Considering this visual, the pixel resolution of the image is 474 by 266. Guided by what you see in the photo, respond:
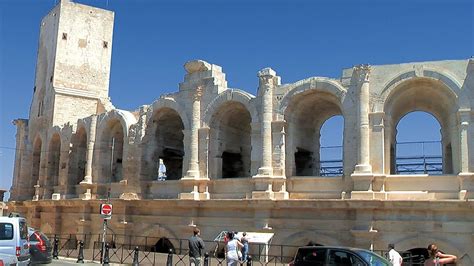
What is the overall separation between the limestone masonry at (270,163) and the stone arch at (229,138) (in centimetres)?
5

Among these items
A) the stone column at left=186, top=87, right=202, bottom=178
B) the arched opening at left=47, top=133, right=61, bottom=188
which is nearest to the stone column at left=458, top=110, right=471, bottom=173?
the stone column at left=186, top=87, right=202, bottom=178

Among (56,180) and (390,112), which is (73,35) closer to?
(56,180)

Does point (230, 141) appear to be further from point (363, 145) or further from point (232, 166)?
point (363, 145)

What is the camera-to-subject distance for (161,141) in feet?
89.4

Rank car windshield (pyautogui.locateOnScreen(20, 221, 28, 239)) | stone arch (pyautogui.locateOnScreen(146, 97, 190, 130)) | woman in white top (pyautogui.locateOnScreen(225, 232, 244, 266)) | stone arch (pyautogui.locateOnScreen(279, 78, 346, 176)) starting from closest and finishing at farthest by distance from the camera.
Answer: car windshield (pyautogui.locateOnScreen(20, 221, 28, 239)) < woman in white top (pyautogui.locateOnScreen(225, 232, 244, 266)) < stone arch (pyautogui.locateOnScreen(279, 78, 346, 176)) < stone arch (pyautogui.locateOnScreen(146, 97, 190, 130))

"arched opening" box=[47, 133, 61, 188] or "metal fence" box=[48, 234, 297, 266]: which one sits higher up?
"arched opening" box=[47, 133, 61, 188]

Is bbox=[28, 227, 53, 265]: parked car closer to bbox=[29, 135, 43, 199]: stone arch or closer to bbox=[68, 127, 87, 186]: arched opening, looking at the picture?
bbox=[68, 127, 87, 186]: arched opening

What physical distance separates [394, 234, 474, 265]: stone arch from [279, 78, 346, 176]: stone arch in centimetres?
510

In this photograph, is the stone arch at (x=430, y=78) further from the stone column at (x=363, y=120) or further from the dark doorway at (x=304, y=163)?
the dark doorway at (x=304, y=163)

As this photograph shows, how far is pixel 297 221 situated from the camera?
2072cm

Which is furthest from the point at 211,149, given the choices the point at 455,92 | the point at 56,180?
the point at 56,180

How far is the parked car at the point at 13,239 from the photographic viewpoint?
13.9m

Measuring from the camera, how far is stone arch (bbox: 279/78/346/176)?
2108cm

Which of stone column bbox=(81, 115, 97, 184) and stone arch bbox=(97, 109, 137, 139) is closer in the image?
stone arch bbox=(97, 109, 137, 139)
